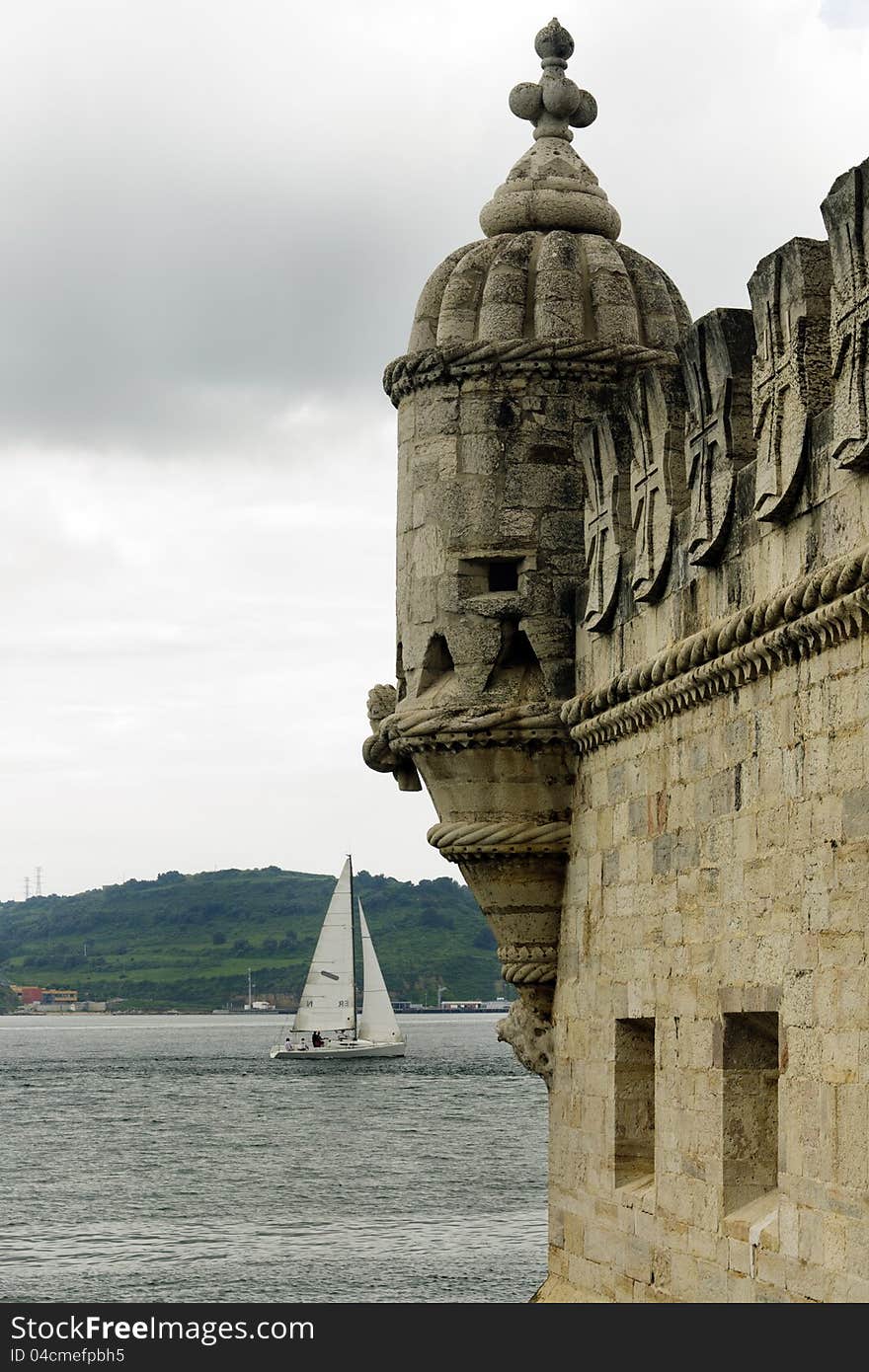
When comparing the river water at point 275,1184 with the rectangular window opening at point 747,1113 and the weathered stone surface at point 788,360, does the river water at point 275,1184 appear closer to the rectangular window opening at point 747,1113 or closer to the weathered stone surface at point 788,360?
the rectangular window opening at point 747,1113

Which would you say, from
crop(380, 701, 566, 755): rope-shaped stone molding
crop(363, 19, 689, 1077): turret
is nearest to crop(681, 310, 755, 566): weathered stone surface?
crop(363, 19, 689, 1077): turret

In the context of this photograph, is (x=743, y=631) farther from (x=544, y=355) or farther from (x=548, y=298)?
(x=548, y=298)

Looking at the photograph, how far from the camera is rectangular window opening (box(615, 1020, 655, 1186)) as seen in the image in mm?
11945

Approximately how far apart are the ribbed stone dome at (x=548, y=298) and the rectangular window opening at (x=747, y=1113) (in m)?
4.50

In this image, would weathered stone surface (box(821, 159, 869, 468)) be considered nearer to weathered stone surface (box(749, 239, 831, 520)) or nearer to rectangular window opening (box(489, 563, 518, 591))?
weathered stone surface (box(749, 239, 831, 520))

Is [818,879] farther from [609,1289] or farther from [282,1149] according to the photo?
[282,1149]

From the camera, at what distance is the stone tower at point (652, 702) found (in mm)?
9250

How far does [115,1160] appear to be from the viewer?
163 feet

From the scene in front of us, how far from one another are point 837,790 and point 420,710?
14.1ft

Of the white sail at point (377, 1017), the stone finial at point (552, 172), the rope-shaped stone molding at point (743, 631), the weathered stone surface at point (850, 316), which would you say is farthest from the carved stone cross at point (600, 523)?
the white sail at point (377, 1017)

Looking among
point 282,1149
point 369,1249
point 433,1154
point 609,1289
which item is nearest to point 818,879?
point 609,1289

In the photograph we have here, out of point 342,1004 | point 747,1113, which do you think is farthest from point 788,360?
point 342,1004

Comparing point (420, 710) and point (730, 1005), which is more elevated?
point (420, 710)

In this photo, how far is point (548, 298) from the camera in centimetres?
1323
